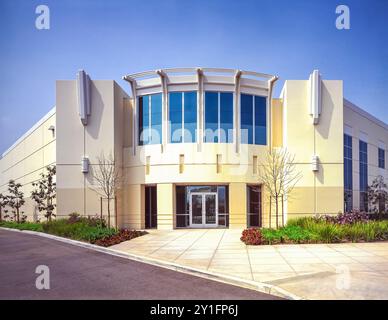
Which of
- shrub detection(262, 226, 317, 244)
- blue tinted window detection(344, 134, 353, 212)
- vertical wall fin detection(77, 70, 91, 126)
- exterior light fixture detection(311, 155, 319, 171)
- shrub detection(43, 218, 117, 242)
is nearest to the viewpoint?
shrub detection(262, 226, 317, 244)

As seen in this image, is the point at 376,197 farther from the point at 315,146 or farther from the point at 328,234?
the point at 328,234

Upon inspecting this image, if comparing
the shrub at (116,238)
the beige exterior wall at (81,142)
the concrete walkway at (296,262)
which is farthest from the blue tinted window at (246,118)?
the shrub at (116,238)

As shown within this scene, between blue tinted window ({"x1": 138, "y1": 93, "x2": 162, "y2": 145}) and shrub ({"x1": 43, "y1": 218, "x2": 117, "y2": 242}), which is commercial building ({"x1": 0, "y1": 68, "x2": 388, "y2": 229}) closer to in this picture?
blue tinted window ({"x1": 138, "y1": 93, "x2": 162, "y2": 145})

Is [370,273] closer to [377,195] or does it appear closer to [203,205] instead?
[203,205]

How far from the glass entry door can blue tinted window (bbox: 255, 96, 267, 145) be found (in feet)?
16.7

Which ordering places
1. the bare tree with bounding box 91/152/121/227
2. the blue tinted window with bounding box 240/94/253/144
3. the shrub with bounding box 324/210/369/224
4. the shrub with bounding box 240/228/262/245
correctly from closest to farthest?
1. the shrub with bounding box 240/228/262/245
2. the shrub with bounding box 324/210/369/224
3. the bare tree with bounding box 91/152/121/227
4. the blue tinted window with bounding box 240/94/253/144

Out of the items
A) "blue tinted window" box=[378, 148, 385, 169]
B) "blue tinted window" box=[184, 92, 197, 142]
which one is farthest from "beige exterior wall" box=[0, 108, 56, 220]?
"blue tinted window" box=[378, 148, 385, 169]

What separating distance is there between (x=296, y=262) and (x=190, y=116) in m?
13.7

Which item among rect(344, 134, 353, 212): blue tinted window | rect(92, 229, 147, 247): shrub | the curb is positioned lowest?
rect(92, 229, 147, 247): shrub

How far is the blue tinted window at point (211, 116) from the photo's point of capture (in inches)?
845

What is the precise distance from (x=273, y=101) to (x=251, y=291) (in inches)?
687

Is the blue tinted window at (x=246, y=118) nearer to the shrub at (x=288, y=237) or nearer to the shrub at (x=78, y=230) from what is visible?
the shrub at (x=288, y=237)

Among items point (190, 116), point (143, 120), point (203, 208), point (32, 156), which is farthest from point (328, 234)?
point (32, 156)

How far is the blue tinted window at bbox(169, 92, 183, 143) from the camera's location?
2156 centimetres
